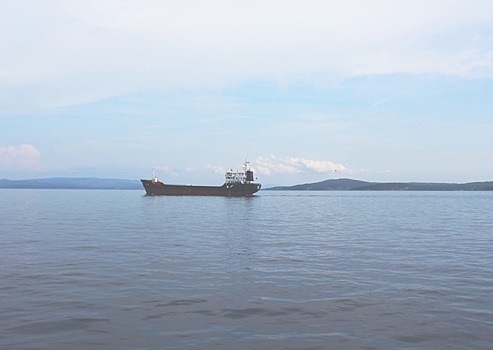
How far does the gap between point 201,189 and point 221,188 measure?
9.17 m

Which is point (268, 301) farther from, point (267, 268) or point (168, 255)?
point (168, 255)

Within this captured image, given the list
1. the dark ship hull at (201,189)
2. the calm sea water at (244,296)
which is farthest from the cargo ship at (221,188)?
the calm sea water at (244,296)

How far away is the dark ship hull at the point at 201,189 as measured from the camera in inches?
5482

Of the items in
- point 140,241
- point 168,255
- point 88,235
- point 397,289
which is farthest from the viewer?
point 88,235

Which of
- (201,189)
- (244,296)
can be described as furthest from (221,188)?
(244,296)

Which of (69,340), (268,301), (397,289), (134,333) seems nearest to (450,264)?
(397,289)

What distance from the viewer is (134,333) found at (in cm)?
1047

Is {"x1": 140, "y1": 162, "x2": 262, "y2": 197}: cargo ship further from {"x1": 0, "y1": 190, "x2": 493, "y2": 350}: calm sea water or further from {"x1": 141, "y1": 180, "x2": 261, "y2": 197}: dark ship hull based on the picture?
{"x1": 0, "y1": 190, "x2": 493, "y2": 350}: calm sea water

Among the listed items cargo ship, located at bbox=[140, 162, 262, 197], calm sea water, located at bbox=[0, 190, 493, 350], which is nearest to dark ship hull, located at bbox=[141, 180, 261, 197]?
cargo ship, located at bbox=[140, 162, 262, 197]

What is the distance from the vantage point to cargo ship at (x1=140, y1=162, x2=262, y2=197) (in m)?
139

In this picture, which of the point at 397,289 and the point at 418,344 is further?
the point at 397,289

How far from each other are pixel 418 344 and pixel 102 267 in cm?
1425

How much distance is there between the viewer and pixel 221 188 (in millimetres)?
140750

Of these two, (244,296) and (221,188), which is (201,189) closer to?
(221,188)
